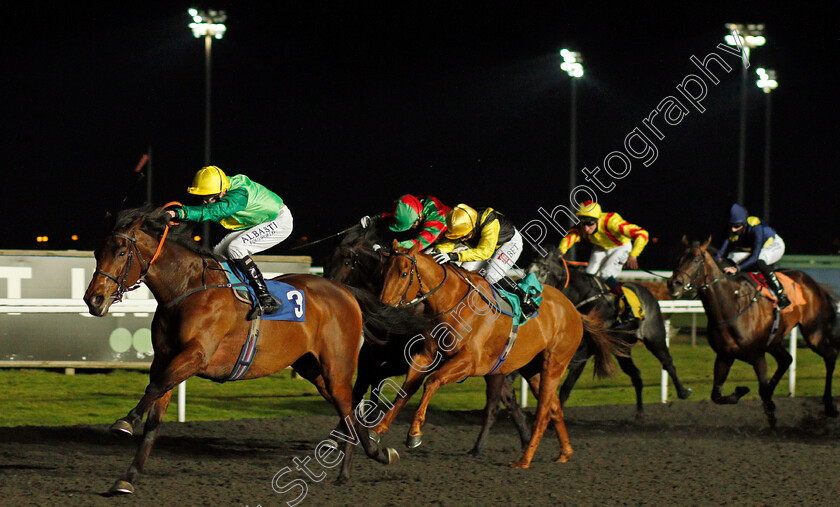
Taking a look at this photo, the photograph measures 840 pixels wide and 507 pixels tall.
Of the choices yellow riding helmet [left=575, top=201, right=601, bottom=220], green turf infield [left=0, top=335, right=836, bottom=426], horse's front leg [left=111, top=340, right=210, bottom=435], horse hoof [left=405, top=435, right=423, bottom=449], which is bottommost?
green turf infield [left=0, top=335, right=836, bottom=426]

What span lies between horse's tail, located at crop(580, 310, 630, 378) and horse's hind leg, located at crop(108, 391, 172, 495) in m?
2.91

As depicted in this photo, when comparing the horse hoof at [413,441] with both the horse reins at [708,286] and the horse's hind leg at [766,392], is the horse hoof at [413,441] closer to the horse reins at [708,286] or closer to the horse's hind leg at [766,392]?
the horse's hind leg at [766,392]

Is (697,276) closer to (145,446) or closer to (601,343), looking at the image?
(601,343)

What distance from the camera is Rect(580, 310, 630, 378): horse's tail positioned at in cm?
615

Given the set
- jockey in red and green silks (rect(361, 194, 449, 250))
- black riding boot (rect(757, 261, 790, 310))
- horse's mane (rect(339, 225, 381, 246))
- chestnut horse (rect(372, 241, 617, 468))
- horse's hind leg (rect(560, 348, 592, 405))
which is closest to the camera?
chestnut horse (rect(372, 241, 617, 468))

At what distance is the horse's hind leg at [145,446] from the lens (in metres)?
4.06

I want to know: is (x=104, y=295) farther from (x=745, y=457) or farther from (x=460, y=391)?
(x=460, y=391)

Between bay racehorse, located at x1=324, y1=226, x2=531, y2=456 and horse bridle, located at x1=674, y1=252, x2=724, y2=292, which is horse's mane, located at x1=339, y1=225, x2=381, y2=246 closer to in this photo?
bay racehorse, located at x1=324, y1=226, x2=531, y2=456

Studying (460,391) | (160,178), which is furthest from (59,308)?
(160,178)

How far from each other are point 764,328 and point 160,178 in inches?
766

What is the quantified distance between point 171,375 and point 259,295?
644mm

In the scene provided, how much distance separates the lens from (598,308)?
7.57 m

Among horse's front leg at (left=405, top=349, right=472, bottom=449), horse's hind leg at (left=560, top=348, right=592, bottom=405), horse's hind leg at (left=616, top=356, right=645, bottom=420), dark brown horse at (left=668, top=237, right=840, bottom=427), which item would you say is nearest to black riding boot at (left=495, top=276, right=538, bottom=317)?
horse's front leg at (left=405, top=349, right=472, bottom=449)

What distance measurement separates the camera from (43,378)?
8.20 m
